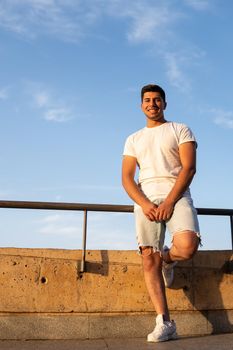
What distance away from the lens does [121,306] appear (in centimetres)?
489

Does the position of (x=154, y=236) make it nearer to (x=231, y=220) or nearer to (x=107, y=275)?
(x=107, y=275)

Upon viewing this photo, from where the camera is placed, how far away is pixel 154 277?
4410 mm

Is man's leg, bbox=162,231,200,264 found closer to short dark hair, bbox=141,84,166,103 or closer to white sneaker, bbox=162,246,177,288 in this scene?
white sneaker, bbox=162,246,177,288

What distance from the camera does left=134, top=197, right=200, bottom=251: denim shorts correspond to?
4273 millimetres

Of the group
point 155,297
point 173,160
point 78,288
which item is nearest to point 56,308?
point 78,288

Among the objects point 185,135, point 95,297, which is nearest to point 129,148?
point 185,135

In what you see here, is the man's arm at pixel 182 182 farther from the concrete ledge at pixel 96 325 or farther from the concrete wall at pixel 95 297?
the concrete ledge at pixel 96 325

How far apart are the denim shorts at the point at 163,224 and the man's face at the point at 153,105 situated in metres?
0.87

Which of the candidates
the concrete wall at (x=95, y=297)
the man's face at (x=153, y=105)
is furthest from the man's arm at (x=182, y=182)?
the concrete wall at (x=95, y=297)

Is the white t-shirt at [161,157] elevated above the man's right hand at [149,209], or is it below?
above

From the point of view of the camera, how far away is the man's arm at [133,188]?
4.38 m

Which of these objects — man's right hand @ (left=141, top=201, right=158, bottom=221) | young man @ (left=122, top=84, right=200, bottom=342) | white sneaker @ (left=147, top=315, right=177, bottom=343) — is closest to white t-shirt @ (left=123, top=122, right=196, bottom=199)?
young man @ (left=122, top=84, right=200, bottom=342)

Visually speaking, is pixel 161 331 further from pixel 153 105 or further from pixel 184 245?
pixel 153 105

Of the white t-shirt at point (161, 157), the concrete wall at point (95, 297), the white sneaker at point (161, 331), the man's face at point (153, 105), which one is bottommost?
the white sneaker at point (161, 331)
